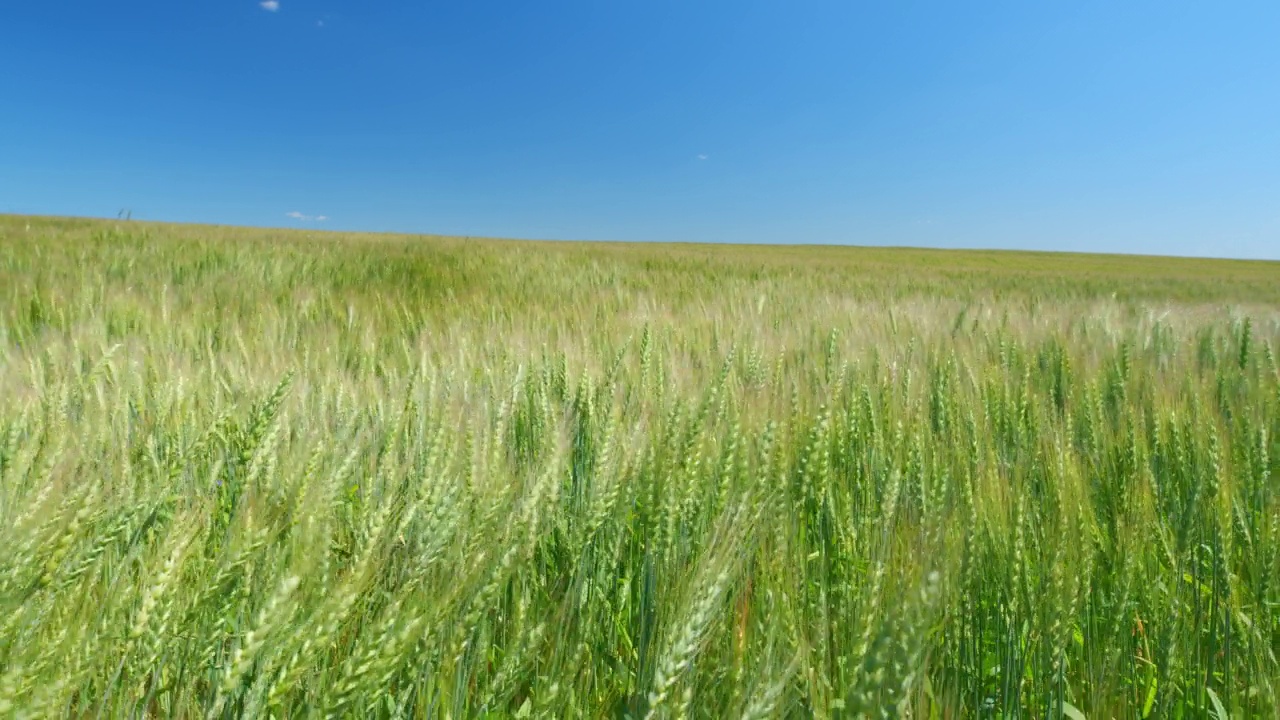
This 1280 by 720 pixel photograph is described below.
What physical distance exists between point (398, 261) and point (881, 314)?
4.23 m

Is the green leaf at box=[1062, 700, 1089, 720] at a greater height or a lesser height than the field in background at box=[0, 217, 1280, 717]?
lesser

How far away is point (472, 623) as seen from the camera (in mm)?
744

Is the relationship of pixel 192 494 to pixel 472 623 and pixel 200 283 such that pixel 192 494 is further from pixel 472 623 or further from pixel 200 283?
pixel 200 283

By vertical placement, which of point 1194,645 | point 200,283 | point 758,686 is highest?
point 200,283

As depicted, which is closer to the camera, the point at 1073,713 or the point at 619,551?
the point at 1073,713

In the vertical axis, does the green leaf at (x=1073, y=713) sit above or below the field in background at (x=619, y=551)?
below

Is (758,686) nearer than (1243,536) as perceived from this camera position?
Yes

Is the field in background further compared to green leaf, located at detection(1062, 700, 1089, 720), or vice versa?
green leaf, located at detection(1062, 700, 1089, 720)

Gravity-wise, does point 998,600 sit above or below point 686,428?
below

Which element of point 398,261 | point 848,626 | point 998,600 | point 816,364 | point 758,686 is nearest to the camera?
point 758,686

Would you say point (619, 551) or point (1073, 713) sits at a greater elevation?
point (619, 551)

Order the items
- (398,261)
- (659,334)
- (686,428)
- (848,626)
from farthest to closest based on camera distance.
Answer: (398,261) → (659,334) → (686,428) → (848,626)

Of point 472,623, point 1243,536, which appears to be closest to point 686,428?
point 472,623

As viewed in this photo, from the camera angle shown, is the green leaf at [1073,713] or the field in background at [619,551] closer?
the field in background at [619,551]
